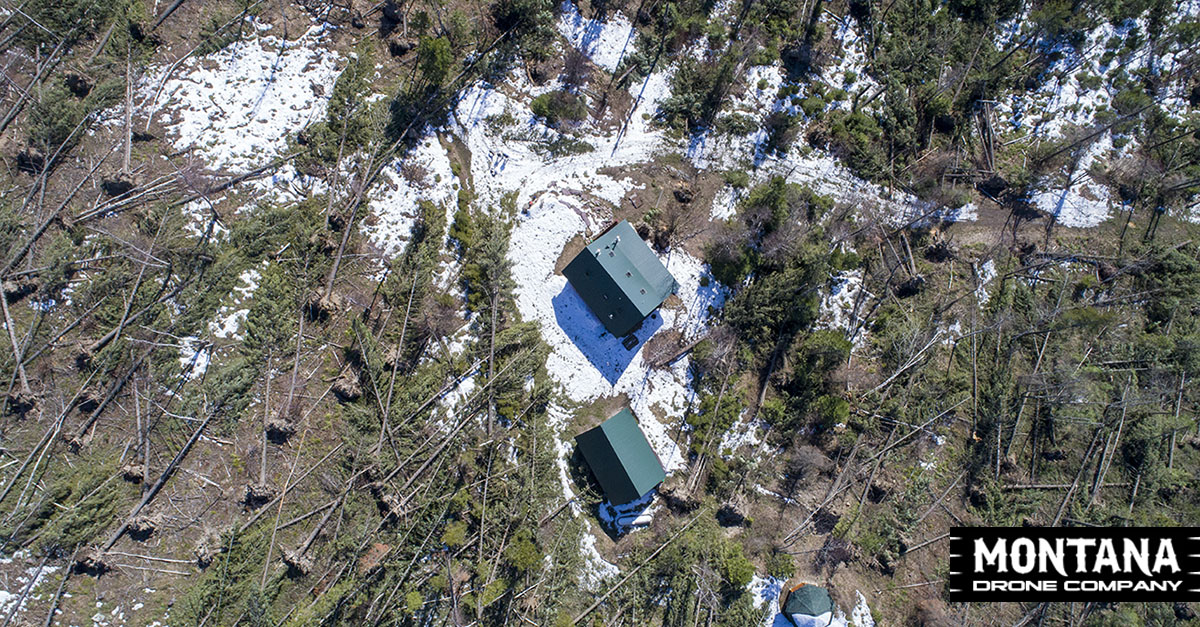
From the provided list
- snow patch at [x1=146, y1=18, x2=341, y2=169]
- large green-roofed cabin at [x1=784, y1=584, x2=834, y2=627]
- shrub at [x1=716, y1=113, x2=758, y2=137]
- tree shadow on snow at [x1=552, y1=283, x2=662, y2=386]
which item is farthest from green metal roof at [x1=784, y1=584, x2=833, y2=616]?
snow patch at [x1=146, y1=18, x2=341, y2=169]

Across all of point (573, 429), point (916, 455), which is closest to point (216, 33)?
point (573, 429)

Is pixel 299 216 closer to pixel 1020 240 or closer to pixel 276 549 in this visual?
pixel 276 549

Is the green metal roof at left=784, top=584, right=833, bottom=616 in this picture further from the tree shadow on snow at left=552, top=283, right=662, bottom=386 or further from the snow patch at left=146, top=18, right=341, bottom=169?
the snow patch at left=146, top=18, right=341, bottom=169

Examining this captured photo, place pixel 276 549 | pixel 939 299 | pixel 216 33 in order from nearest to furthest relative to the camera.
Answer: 1. pixel 276 549
2. pixel 216 33
3. pixel 939 299

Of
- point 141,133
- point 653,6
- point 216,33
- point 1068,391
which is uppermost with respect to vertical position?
point 216,33

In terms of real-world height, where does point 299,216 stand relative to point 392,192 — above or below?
above

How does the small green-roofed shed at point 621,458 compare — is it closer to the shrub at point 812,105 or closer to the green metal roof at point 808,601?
the green metal roof at point 808,601

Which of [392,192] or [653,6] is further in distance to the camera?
[653,6]
